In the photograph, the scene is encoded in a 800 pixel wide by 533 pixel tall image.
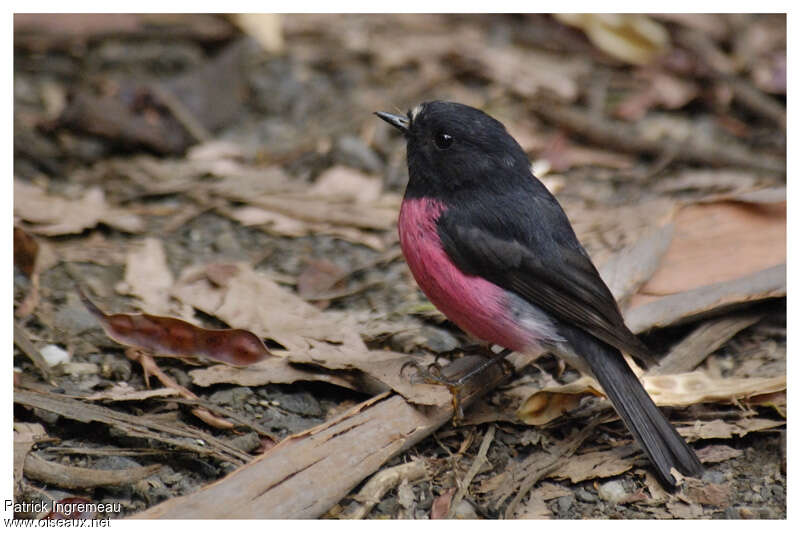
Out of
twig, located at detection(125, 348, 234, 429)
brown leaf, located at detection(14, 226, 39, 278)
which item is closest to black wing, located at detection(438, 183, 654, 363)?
twig, located at detection(125, 348, 234, 429)

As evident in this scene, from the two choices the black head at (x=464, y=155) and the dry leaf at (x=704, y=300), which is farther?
the dry leaf at (x=704, y=300)

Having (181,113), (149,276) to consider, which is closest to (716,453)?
(149,276)

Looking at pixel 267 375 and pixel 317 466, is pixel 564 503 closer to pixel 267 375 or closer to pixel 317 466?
pixel 317 466

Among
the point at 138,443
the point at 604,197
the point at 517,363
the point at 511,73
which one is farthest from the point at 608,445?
the point at 511,73

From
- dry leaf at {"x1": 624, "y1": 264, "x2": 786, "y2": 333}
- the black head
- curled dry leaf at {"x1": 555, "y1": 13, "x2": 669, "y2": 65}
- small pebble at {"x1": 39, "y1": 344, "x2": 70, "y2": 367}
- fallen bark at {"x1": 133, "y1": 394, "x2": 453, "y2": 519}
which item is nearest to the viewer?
fallen bark at {"x1": 133, "y1": 394, "x2": 453, "y2": 519}

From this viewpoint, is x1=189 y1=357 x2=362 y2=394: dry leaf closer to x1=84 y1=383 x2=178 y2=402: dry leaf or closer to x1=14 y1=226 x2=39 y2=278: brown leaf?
x1=84 y1=383 x2=178 y2=402: dry leaf

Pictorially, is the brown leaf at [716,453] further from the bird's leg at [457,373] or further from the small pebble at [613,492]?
the bird's leg at [457,373]

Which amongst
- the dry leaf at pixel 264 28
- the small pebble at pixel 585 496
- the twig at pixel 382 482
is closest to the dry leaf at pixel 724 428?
the small pebble at pixel 585 496
